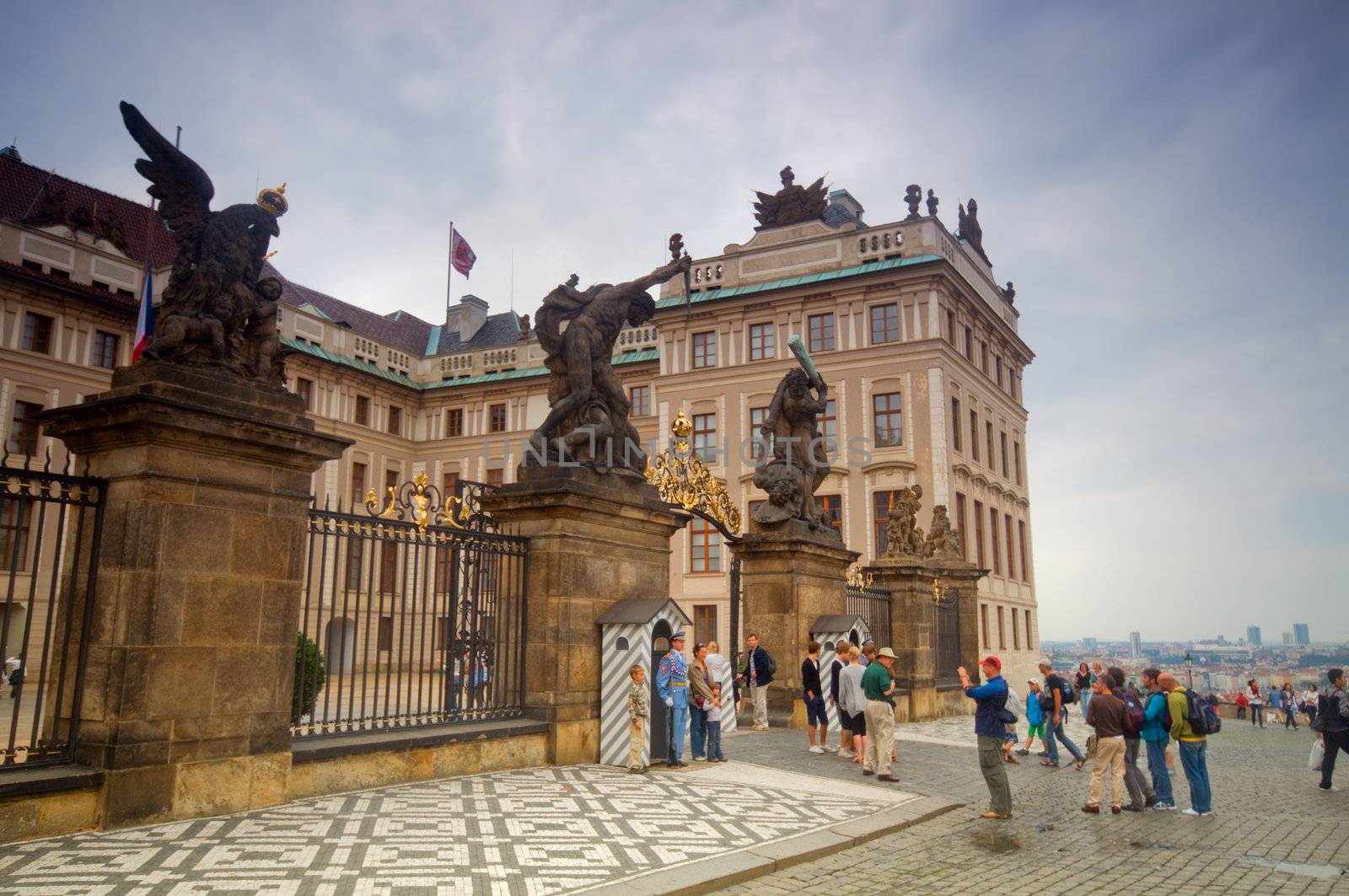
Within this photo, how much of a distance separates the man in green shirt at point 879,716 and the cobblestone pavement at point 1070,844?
0.92ft

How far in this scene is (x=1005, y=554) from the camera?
139 ft

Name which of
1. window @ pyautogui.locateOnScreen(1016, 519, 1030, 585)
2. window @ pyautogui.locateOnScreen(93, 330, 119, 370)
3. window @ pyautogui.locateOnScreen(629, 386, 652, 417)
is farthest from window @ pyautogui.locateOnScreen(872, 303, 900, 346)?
window @ pyautogui.locateOnScreen(93, 330, 119, 370)

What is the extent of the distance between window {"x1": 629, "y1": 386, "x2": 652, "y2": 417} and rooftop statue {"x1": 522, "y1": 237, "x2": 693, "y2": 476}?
3365cm

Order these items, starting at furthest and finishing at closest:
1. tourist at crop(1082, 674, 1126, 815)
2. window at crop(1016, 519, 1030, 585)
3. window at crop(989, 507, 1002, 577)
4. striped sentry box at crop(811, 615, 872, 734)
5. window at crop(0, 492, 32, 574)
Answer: window at crop(1016, 519, 1030, 585) → window at crop(989, 507, 1002, 577) → striped sentry box at crop(811, 615, 872, 734) → tourist at crop(1082, 674, 1126, 815) → window at crop(0, 492, 32, 574)

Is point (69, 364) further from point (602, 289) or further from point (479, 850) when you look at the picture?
point (479, 850)

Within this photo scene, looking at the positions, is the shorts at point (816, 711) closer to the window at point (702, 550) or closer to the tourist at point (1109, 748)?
the tourist at point (1109, 748)

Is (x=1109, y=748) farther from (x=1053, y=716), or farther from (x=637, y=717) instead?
(x=637, y=717)

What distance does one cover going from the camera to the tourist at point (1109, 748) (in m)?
10.5

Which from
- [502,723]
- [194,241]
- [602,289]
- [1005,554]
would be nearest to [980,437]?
[1005,554]

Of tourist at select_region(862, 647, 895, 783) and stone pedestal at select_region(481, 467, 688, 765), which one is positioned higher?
stone pedestal at select_region(481, 467, 688, 765)

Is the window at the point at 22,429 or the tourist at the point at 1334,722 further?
the window at the point at 22,429

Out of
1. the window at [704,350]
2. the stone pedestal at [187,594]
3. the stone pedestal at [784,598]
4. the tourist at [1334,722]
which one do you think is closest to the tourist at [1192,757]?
the tourist at [1334,722]

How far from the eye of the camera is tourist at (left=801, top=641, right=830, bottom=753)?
46.0ft

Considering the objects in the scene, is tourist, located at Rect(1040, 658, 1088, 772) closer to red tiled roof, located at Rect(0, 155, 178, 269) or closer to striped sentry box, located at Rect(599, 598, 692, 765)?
striped sentry box, located at Rect(599, 598, 692, 765)
